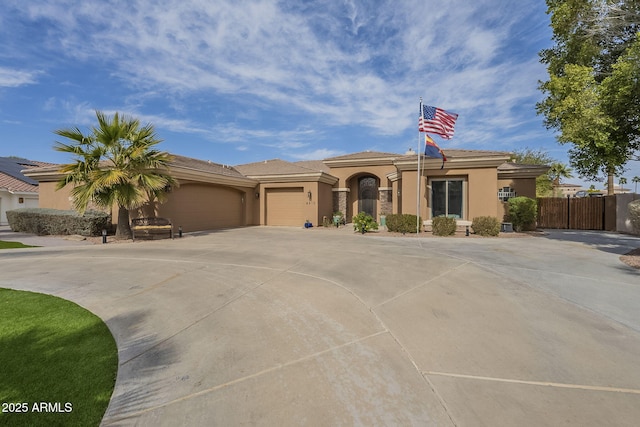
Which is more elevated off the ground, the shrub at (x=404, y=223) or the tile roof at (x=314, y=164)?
the tile roof at (x=314, y=164)

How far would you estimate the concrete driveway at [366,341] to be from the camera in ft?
8.14

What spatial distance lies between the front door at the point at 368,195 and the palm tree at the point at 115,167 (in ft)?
51.7

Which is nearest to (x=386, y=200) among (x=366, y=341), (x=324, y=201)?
(x=324, y=201)

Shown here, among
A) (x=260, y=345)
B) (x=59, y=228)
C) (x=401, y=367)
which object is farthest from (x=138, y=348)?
(x=59, y=228)

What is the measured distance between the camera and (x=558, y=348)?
3.47 m

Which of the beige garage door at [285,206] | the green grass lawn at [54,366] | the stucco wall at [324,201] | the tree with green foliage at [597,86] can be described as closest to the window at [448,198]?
the tree with green foliage at [597,86]

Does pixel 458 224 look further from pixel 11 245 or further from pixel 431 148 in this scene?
pixel 11 245

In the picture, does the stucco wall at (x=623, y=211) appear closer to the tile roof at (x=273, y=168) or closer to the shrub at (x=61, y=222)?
the tile roof at (x=273, y=168)

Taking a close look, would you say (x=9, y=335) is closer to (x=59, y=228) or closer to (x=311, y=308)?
(x=311, y=308)

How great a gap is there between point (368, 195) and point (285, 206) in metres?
7.43

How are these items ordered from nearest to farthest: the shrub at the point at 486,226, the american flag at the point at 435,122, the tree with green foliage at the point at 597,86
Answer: the tree with green foliage at the point at 597,86
the shrub at the point at 486,226
the american flag at the point at 435,122

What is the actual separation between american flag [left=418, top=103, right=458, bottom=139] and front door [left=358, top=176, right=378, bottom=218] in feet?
32.4

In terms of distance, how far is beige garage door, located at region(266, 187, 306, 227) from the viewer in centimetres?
2139

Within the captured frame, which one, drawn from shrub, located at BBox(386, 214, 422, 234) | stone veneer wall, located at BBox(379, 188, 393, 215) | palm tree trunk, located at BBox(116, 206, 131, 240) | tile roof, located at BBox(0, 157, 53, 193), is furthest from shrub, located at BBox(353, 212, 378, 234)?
tile roof, located at BBox(0, 157, 53, 193)
